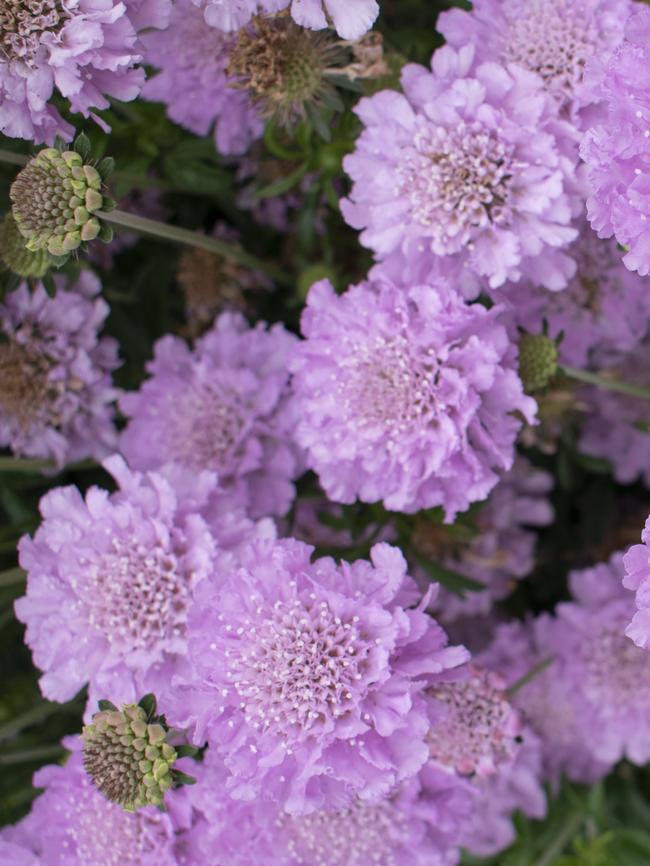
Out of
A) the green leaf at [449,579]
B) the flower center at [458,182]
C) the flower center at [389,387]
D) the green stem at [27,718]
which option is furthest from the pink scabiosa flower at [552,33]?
the green stem at [27,718]

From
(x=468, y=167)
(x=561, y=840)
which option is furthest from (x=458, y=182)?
(x=561, y=840)

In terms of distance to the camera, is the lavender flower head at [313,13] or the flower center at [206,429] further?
the flower center at [206,429]

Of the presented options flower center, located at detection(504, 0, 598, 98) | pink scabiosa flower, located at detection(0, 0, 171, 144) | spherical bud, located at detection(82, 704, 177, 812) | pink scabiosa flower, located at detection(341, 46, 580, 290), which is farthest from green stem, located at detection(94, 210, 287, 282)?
spherical bud, located at detection(82, 704, 177, 812)

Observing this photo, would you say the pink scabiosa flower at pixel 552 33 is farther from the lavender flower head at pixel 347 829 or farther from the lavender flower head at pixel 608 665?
the lavender flower head at pixel 347 829

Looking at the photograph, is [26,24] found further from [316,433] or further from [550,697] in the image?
[550,697]

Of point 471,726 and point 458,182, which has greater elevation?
point 458,182

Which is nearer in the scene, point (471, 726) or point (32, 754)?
point (471, 726)

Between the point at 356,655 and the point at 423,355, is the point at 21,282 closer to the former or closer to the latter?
the point at 423,355

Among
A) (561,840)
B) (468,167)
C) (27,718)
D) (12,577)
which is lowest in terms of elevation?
(561,840)
